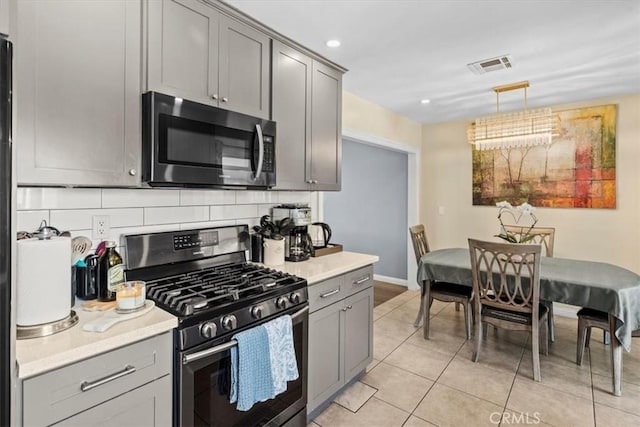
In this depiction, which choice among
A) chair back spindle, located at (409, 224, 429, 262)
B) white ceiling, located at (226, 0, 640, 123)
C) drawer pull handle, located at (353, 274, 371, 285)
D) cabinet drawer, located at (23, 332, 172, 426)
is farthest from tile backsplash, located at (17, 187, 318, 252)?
chair back spindle, located at (409, 224, 429, 262)

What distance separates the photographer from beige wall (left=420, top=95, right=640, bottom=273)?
3699 mm

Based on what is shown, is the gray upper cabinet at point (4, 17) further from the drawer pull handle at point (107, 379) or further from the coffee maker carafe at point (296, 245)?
the coffee maker carafe at point (296, 245)

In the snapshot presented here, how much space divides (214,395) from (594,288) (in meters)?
2.66

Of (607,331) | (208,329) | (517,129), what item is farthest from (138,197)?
(607,331)

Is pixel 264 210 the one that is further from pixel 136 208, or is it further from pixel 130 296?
pixel 130 296

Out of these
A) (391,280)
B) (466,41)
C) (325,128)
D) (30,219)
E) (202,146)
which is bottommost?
(391,280)

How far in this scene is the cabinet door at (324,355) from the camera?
6.70 feet

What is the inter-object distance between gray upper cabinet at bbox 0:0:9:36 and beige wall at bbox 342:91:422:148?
2.86m

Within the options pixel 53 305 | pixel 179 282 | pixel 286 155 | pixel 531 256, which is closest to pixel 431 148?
pixel 531 256

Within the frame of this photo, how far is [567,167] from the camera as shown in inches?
159

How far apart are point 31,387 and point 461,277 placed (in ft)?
9.92

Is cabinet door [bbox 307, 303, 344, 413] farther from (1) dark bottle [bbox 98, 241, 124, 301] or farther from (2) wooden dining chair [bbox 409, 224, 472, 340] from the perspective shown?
(2) wooden dining chair [bbox 409, 224, 472, 340]

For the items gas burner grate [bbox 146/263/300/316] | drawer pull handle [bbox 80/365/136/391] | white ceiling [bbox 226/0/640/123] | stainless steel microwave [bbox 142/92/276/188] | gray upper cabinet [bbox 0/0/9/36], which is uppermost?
white ceiling [bbox 226/0/640/123]

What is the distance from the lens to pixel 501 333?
11.4 feet
